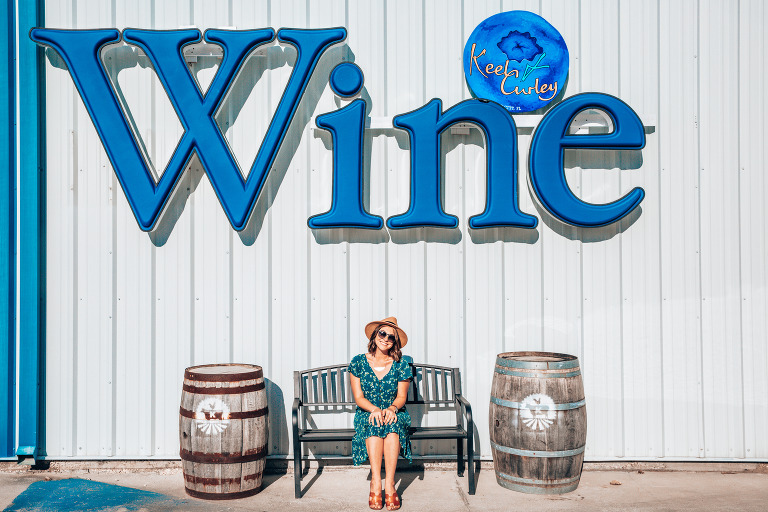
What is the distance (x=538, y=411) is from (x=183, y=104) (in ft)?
11.8

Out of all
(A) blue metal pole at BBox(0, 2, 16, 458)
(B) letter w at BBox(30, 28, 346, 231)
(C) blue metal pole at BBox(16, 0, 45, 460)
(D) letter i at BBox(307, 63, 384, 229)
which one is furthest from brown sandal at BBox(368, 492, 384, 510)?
(A) blue metal pole at BBox(0, 2, 16, 458)

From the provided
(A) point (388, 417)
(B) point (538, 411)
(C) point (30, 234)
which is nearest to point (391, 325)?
(A) point (388, 417)

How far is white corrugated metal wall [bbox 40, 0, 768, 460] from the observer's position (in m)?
5.52

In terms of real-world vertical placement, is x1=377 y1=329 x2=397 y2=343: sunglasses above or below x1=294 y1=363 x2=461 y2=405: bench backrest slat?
above

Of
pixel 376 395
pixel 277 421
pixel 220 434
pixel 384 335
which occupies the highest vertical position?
pixel 384 335

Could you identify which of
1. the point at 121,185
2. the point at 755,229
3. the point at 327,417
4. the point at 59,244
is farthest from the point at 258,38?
the point at 755,229

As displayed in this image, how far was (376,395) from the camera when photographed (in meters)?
4.86

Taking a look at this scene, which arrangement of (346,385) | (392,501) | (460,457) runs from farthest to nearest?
(346,385) → (460,457) → (392,501)

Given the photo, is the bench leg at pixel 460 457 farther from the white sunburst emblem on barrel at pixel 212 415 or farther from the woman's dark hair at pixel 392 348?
the white sunburst emblem on barrel at pixel 212 415

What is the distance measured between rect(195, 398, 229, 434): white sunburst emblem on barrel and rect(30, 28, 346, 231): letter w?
4.59 ft

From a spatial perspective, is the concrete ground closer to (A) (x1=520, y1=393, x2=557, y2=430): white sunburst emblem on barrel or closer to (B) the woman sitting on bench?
(B) the woman sitting on bench

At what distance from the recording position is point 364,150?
560 centimetres

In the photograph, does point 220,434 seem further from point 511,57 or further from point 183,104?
point 511,57

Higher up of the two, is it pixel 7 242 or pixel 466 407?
pixel 7 242
